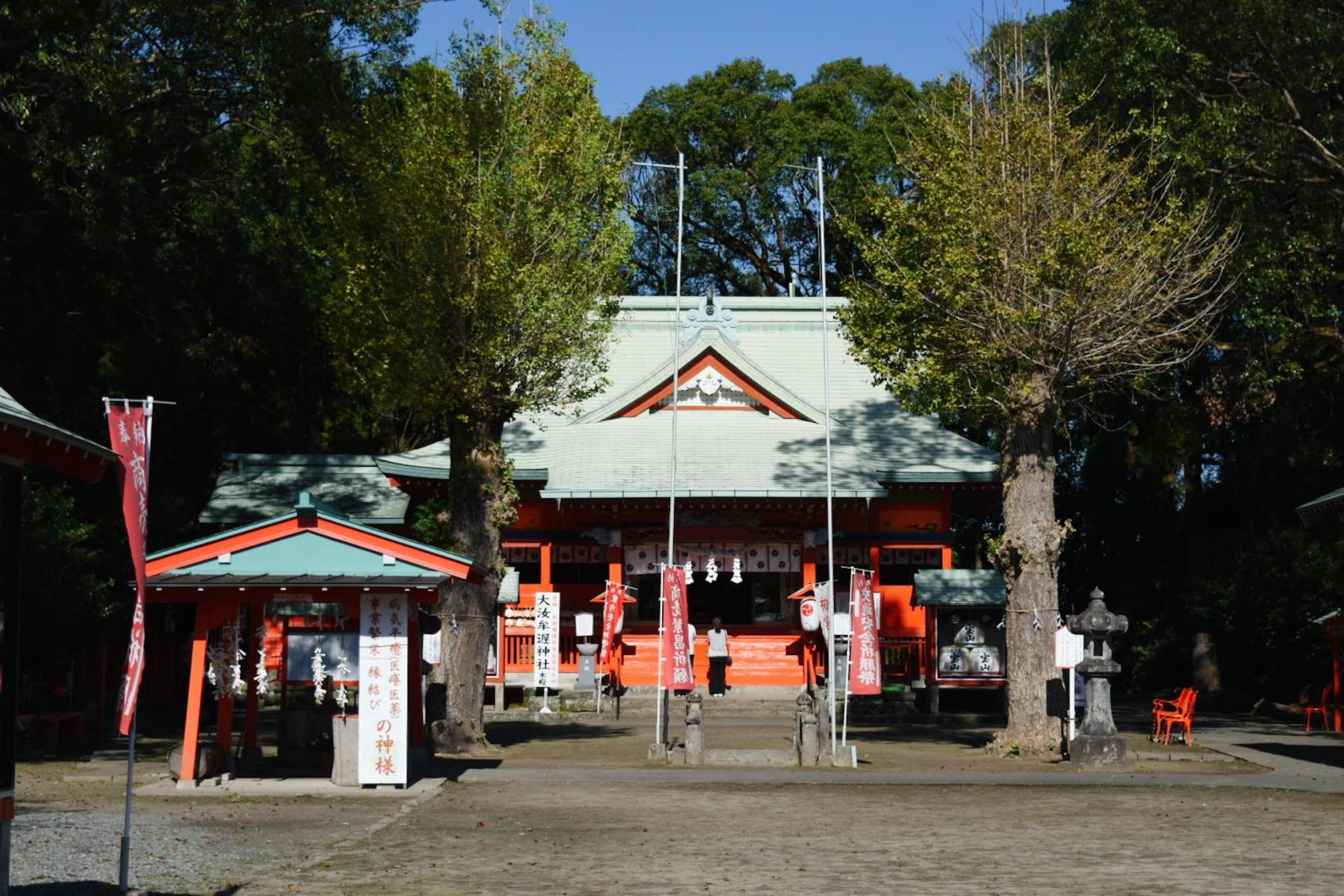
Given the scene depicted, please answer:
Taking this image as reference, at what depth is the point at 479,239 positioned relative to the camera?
74.5 ft

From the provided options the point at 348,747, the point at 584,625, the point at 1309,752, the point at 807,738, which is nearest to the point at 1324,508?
the point at 1309,752

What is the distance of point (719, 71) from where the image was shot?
47719 millimetres

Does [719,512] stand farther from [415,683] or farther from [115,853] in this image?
[115,853]

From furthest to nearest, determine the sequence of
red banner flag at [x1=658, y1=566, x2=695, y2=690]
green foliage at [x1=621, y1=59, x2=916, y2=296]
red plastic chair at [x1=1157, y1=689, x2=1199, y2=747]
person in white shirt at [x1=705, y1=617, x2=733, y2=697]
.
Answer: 1. green foliage at [x1=621, y1=59, x2=916, y2=296]
2. person in white shirt at [x1=705, y1=617, x2=733, y2=697]
3. red plastic chair at [x1=1157, y1=689, x2=1199, y2=747]
4. red banner flag at [x1=658, y1=566, x2=695, y2=690]

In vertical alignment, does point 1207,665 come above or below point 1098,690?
above

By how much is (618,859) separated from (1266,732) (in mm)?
19129

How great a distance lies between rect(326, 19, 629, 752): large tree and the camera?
22.6 m

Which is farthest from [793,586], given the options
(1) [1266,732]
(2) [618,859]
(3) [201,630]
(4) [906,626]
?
(2) [618,859]

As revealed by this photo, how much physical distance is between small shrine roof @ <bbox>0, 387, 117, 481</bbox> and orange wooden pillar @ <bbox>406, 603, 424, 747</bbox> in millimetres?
8814

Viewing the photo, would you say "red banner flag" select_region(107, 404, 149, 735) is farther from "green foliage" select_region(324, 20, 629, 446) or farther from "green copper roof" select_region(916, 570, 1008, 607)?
"green copper roof" select_region(916, 570, 1008, 607)

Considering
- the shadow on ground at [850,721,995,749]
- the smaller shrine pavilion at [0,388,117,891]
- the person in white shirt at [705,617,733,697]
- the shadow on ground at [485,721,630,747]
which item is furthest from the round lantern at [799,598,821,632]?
the smaller shrine pavilion at [0,388,117,891]

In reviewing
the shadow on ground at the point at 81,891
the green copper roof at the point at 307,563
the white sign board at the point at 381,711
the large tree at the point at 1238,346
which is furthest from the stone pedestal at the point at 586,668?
the shadow on ground at the point at 81,891

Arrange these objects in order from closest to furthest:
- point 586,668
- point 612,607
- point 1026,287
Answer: point 1026,287
point 612,607
point 586,668

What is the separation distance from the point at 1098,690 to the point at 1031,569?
7.07 ft
